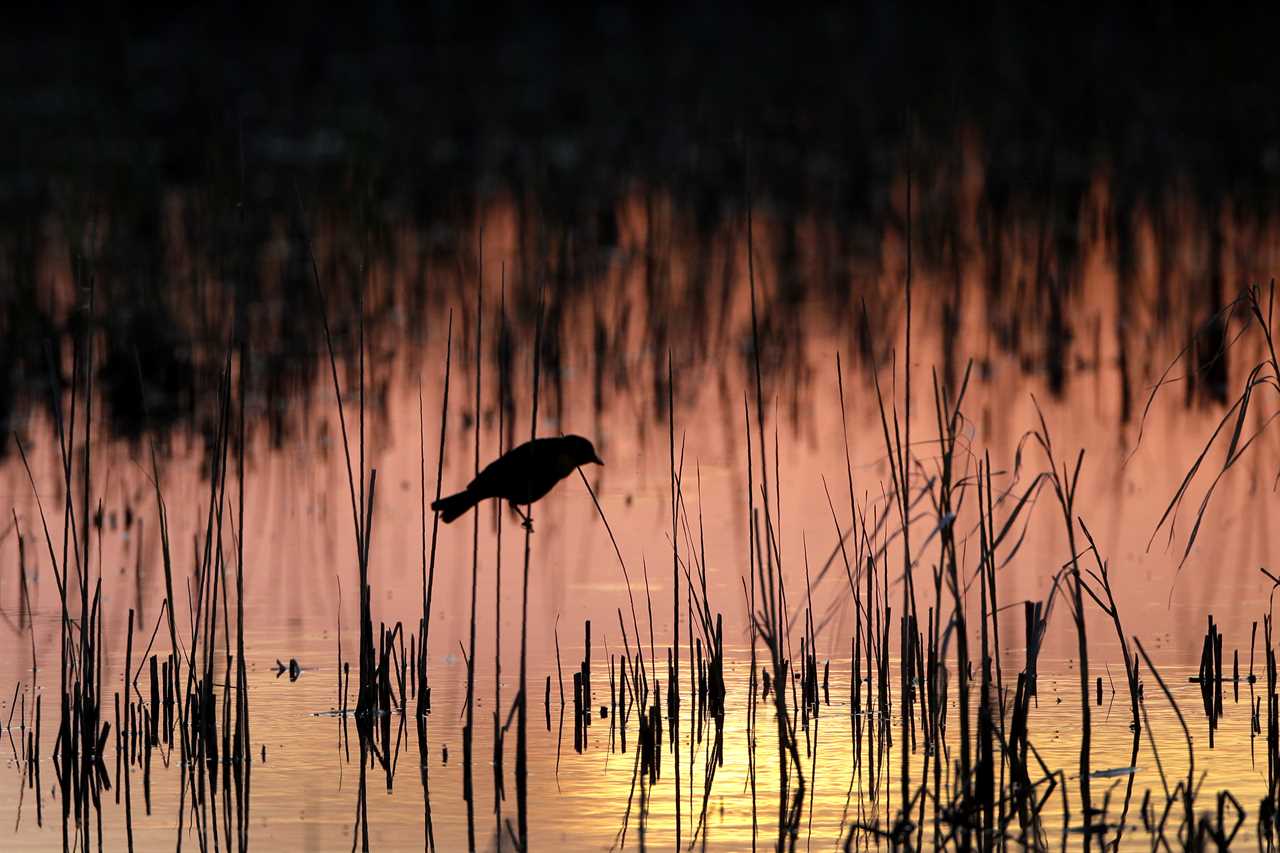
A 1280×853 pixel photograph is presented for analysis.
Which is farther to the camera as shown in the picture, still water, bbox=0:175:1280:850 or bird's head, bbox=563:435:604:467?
bird's head, bbox=563:435:604:467

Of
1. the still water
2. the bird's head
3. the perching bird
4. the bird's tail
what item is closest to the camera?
the still water

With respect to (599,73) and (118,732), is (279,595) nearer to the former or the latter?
(118,732)

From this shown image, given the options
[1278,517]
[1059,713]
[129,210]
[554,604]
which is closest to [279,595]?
[554,604]

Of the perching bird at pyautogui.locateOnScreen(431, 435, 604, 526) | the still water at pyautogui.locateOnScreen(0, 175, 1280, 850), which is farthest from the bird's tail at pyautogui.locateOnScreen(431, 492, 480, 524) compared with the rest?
the still water at pyautogui.locateOnScreen(0, 175, 1280, 850)

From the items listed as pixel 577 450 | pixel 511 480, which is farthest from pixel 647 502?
pixel 511 480

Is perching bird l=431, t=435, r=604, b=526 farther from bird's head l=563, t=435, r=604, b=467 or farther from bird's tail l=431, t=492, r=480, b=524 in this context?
bird's head l=563, t=435, r=604, b=467

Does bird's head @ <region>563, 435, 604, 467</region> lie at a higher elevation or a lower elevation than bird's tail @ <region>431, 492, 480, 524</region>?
higher

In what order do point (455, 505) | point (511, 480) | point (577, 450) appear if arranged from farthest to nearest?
point (577, 450) < point (455, 505) < point (511, 480)

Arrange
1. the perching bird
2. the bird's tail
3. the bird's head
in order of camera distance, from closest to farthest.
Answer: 1. the perching bird
2. the bird's tail
3. the bird's head

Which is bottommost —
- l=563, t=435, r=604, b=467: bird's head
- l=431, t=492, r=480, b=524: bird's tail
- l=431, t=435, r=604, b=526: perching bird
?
l=431, t=492, r=480, b=524: bird's tail

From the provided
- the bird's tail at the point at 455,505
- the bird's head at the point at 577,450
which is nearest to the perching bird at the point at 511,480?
the bird's tail at the point at 455,505

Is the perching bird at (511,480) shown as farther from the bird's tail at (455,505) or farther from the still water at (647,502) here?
the still water at (647,502)

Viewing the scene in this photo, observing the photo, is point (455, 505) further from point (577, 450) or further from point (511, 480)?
point (577, 450)

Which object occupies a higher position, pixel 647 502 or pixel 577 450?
pixel 577 450
